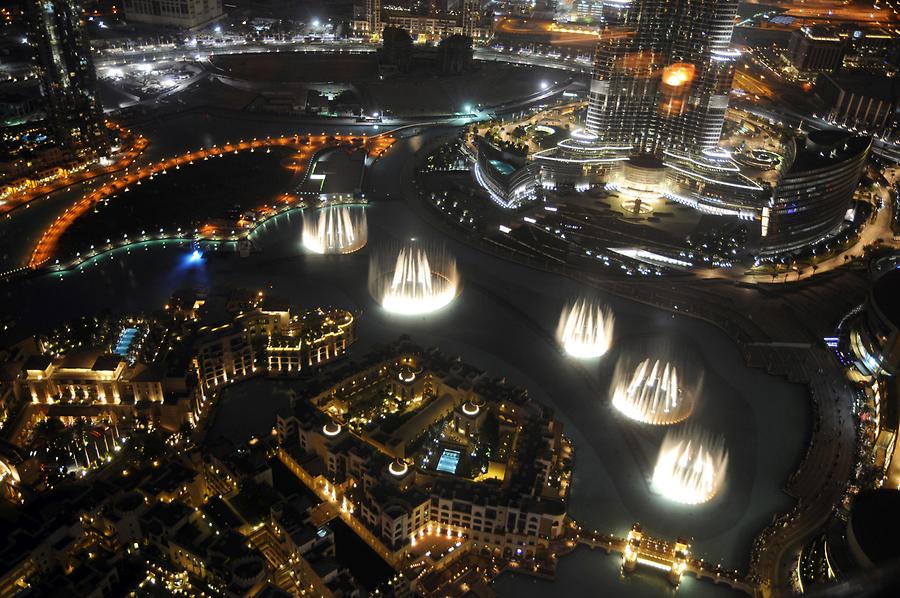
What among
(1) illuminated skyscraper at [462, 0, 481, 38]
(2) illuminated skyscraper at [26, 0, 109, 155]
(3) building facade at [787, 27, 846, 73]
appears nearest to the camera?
(2) illuminated skyscraper at [26, 0, 109, 155]

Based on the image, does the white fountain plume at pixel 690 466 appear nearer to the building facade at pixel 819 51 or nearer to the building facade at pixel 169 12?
the building facade at pixel 819 51

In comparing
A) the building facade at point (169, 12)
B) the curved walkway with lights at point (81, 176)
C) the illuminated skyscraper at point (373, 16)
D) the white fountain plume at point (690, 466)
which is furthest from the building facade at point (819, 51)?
the building facade at point (169, 12)

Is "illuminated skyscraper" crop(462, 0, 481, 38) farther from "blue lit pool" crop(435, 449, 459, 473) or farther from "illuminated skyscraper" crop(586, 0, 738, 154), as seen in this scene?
"blue lit pool" crop(435, 449, 459, 473)

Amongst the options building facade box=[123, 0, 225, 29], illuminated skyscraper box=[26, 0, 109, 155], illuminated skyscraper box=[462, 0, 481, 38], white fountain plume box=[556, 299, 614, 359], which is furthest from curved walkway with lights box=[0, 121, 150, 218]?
illuminated skyscraper box=[462, 0, 481, 38]

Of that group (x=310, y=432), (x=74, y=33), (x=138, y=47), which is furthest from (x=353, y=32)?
(x=310, y=432)

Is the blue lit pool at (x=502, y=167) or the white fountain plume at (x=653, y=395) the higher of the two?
the blue lit pool at (x=502, y=167)

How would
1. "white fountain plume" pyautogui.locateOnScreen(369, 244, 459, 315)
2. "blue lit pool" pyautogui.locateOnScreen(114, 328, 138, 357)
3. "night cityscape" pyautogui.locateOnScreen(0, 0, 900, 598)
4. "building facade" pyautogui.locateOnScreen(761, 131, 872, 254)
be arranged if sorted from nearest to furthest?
"night cityscape" pyautogui.locateOnScreen(0, 0, 900, 598), "blue lit pool" pyautogui.locateOnScreen(114, 328, 138, 357), "white fountain plume" pyautogui.locateOnScreen(369, 244, 459, 315), "building facade" pyautogui.locateOnScreen(761, 131, 872, 254)

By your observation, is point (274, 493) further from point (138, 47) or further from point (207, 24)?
point (207, 24)
